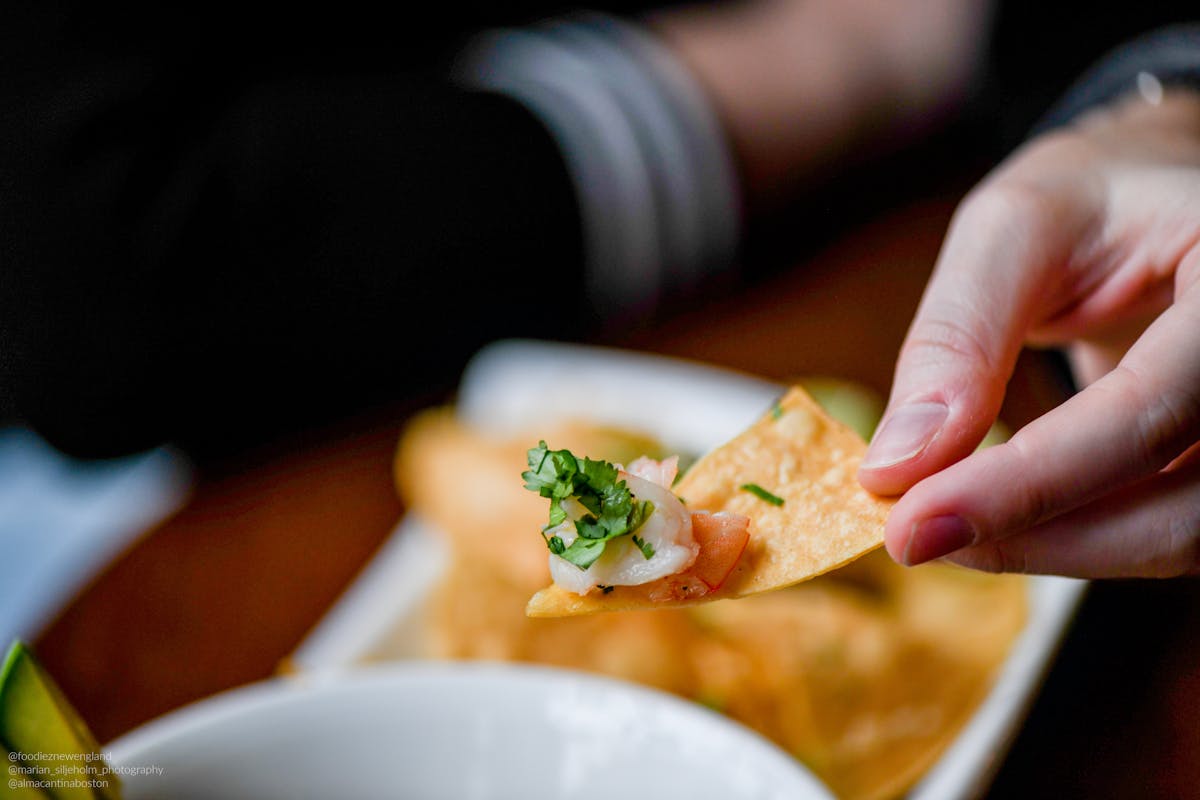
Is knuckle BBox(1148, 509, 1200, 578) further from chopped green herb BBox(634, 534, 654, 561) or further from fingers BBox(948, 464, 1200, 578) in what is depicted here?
chopped green herb BBox(634, 534, 654, 561)

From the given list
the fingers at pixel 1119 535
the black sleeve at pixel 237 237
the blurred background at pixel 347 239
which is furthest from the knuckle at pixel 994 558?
the black sleeve at pixel 237 237

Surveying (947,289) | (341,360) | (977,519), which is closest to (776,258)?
(341,360)

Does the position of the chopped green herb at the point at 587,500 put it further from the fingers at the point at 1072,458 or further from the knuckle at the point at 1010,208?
the knuckle at the point at 1010,208

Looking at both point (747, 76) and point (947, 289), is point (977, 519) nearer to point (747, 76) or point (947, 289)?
point (947, 289)

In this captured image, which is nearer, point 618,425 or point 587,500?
point 587,500

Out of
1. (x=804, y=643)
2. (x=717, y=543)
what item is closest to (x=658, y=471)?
(x=717, y=543)

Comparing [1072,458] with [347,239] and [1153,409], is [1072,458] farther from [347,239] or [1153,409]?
[347,239]
